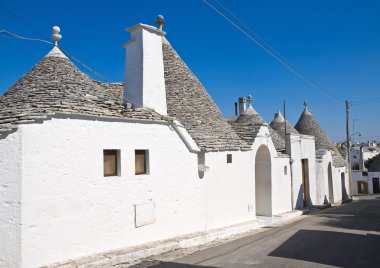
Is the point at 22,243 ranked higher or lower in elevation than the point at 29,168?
lower

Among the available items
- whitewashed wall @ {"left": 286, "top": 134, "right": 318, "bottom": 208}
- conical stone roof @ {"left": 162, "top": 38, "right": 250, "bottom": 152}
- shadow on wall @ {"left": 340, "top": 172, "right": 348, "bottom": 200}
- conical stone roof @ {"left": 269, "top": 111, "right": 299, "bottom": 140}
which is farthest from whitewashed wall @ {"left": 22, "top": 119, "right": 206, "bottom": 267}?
shadow on wall @ {"left": 340, "top": 172, "right": 348, "bottom": 200}

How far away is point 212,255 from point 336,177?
2022 cm

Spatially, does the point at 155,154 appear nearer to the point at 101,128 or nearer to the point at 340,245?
the point at 101,128

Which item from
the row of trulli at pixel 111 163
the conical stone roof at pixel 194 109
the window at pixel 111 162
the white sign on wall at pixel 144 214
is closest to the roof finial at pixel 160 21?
the conical stone roof at pixel 194 109

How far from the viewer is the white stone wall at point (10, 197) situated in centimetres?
657

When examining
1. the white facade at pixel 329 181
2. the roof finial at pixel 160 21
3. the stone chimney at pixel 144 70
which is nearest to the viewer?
the stone chimney at pixel 144 70

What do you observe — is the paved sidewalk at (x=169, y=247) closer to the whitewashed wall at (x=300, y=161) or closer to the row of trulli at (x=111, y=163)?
the row of trulli at (x=111, y=163)

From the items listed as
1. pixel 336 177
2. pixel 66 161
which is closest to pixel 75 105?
pixel 66 161

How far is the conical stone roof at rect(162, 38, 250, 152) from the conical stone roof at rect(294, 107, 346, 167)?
16.0 m

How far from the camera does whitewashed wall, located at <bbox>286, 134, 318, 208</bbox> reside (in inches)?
709

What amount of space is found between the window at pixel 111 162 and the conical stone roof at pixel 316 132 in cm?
2128

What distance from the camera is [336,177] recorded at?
2584cm

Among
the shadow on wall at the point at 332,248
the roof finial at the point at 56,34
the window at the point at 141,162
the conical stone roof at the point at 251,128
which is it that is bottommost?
the shadow on wall at the point at 332,248

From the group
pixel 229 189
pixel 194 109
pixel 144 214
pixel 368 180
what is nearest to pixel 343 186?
pixel 368 180
